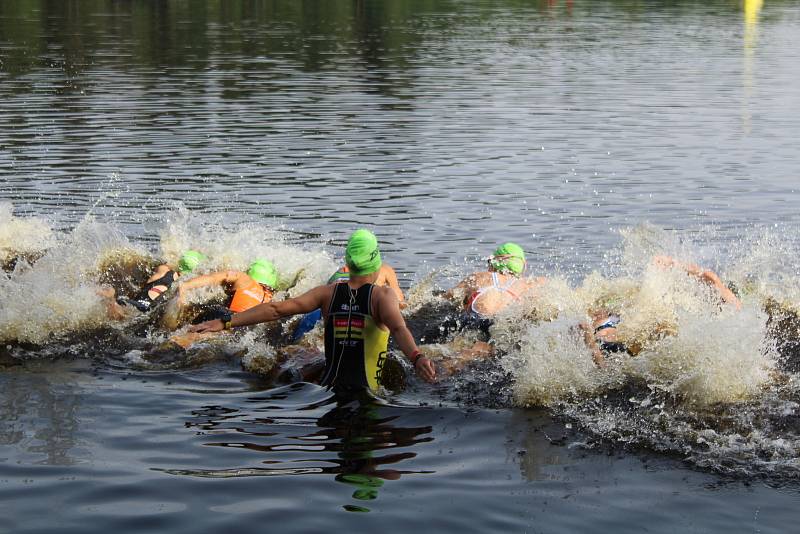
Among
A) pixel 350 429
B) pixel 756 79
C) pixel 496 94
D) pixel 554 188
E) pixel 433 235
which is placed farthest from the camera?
pixel 756 79

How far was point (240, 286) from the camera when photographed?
13.6 meters

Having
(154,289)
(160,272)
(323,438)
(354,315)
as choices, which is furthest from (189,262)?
(323,438)

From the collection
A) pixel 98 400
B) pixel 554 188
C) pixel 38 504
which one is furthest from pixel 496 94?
pixel 38 504

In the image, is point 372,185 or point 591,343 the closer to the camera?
point 591,343

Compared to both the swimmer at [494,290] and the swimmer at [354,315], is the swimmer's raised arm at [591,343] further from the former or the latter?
the swimmer at [354,315]

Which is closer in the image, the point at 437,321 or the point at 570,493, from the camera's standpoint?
the point at 570,493

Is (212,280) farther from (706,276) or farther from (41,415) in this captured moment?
(706,276)

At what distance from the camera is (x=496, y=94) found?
33812 mm

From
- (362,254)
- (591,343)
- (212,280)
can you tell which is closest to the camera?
(362,254)

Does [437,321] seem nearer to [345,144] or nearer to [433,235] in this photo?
[433,235]

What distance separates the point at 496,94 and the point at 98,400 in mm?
24784

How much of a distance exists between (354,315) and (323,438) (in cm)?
128

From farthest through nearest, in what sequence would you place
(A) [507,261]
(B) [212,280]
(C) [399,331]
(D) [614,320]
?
(B) [212,280]
(A) [507,261]
(D) [614,320]
(C) [399,331]

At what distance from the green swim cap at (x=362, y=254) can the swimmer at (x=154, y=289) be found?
4.30 meters
